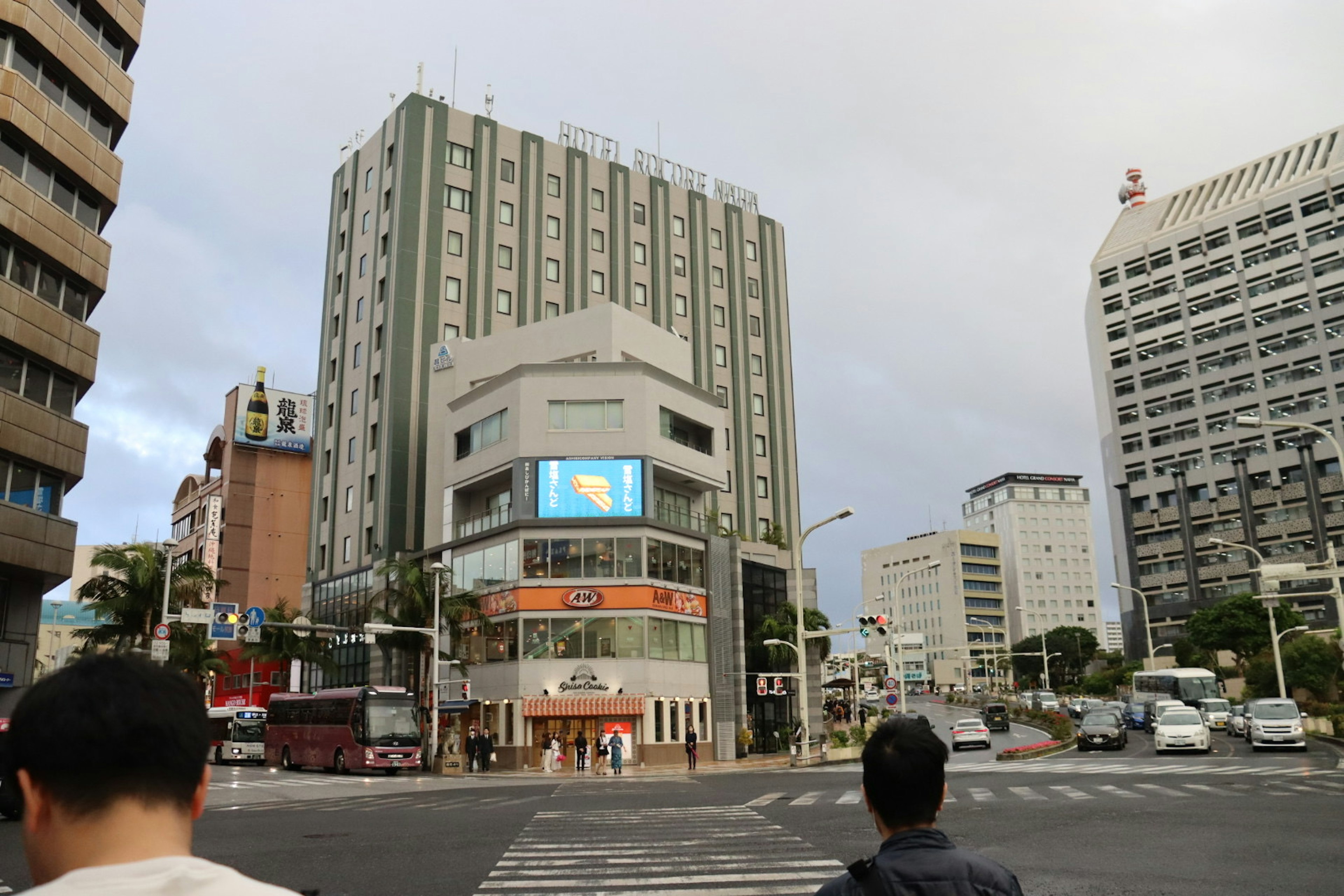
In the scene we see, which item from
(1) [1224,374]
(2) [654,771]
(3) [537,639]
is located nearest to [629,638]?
(3) [537,639]

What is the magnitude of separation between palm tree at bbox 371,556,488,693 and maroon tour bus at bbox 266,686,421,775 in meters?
6.06

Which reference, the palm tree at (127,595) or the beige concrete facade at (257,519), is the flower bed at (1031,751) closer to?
the palm tree at (127,595)

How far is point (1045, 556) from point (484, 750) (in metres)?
163

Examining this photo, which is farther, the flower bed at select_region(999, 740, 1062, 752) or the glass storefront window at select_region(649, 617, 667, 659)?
the glass storefront window at select_region(649, 617, 667, 659)

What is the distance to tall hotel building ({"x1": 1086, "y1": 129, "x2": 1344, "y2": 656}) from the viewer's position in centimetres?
10294

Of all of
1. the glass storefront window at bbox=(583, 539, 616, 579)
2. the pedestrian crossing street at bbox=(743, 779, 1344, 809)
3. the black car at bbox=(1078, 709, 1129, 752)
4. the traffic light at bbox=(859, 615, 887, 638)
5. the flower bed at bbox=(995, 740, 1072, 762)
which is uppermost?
the glass storefront window at bbox=(583, 539, 616, 579)

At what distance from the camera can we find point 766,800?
2350 centimetres

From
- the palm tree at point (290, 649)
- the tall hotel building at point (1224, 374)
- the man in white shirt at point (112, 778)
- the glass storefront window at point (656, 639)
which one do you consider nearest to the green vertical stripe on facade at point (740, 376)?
the glass storefront window at point (656, 639)

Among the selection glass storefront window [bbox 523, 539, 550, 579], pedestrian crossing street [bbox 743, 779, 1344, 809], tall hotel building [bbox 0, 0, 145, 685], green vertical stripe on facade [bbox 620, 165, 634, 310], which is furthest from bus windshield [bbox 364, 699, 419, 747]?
green vertical stripe on facade [bbox 620, 165, 634, 310]

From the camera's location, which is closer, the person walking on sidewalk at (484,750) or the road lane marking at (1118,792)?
the road lane marking at (1118,792)

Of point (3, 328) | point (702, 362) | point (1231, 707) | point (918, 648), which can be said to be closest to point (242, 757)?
A: point (3, 328)

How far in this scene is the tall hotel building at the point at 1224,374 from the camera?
10294 cm

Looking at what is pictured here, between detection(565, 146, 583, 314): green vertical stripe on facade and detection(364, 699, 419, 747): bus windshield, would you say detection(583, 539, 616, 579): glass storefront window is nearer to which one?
detection(364, 699, 419, 747): bus windshield

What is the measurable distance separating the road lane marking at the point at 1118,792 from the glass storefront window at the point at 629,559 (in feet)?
92.8
